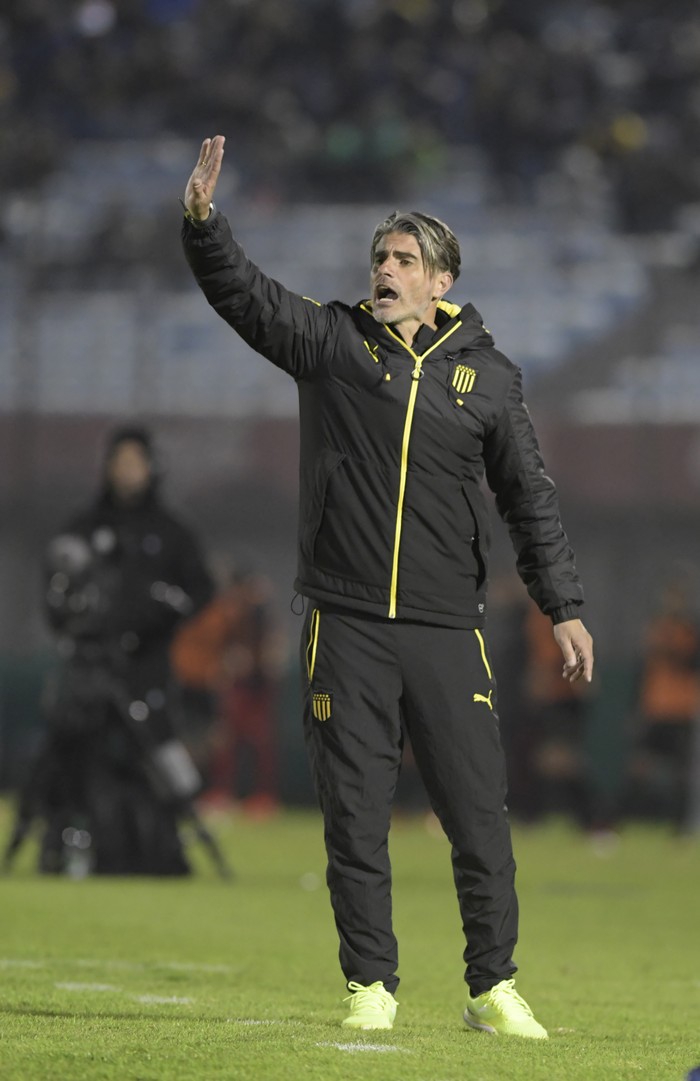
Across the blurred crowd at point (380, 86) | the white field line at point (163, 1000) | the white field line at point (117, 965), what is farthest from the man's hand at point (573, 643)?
the blurred crowd at point (380, 86)

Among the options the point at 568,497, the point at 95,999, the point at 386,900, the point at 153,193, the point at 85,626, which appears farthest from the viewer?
the point at 153,193

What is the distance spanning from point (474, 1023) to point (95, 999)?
1158mm

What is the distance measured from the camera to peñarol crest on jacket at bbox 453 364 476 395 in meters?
4.81

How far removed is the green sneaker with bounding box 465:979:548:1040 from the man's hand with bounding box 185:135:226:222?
199 cm

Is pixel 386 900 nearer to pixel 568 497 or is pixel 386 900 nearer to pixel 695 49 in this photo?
pixel 568 497

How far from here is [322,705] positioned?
188 inches

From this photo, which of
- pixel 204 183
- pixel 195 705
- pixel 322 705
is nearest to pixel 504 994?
pixel 322 705

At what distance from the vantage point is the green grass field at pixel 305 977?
4.07 m

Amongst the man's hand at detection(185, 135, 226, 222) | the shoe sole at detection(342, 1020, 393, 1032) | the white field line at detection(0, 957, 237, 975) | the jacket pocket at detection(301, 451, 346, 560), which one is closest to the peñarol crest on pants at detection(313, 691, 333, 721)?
the jacket pocket at detection(301, 451, 346, 560)

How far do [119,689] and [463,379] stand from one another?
5.74 metres

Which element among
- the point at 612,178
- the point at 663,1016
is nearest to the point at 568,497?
the point at 612,178

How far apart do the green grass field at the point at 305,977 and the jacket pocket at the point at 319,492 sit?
119cm

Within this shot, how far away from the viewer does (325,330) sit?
15.9ft

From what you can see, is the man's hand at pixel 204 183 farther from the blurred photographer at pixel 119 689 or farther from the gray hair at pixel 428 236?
the blurred photographer at pixel 119 689
